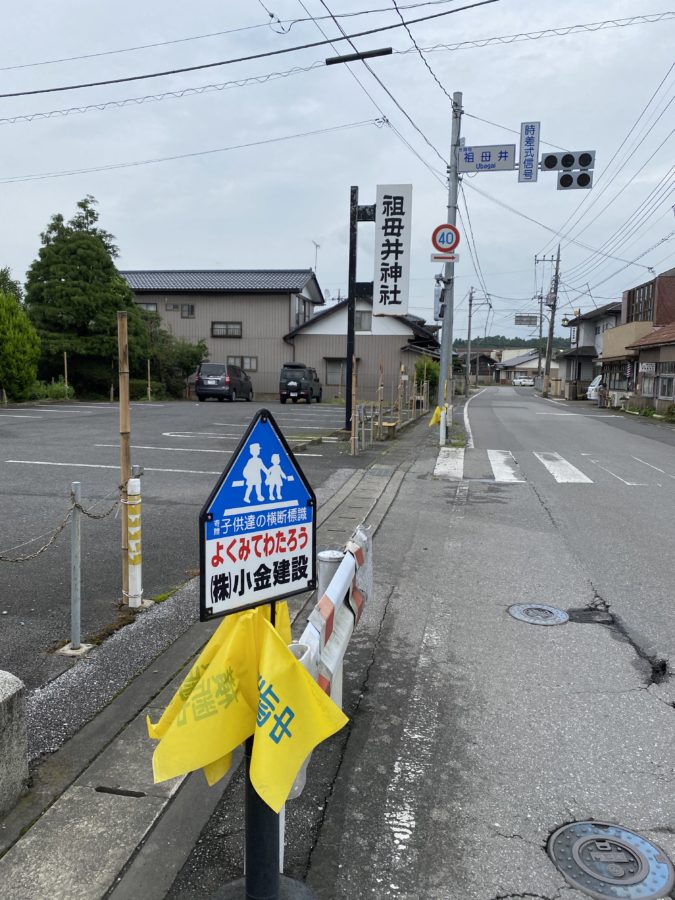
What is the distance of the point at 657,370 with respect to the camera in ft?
98.2

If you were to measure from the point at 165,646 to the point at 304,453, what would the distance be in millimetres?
8946

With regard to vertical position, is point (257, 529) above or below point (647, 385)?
below

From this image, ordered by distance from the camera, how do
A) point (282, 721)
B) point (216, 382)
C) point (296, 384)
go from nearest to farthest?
point (282, 721)
point (216, 382)
point (296, 384)

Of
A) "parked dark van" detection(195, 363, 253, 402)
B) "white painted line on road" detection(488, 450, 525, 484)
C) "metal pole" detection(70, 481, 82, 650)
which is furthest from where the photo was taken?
"parked dark van" detection(195, 363, 253, 402)

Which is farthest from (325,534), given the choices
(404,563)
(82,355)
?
(82,355)

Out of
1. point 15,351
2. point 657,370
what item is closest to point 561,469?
point 15,351

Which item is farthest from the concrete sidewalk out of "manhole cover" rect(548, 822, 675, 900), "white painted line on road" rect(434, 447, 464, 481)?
"white painted line on road" rect(434, 447, 464, 481)

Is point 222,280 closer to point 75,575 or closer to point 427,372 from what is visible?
point 427,372

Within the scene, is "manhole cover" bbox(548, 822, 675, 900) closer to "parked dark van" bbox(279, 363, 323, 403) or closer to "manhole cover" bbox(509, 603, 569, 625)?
"manhole cover" bbox(509, 603, 569, 625)

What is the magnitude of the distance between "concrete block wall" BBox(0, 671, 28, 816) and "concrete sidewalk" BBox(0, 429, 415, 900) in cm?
8

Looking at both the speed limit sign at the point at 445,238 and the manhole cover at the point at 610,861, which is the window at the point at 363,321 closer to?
the speed limit sign at the point at 445,238

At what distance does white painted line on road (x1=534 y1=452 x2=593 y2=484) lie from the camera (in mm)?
10992

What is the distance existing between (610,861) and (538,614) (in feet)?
8.50

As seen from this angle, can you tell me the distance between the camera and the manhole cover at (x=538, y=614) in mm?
4863
